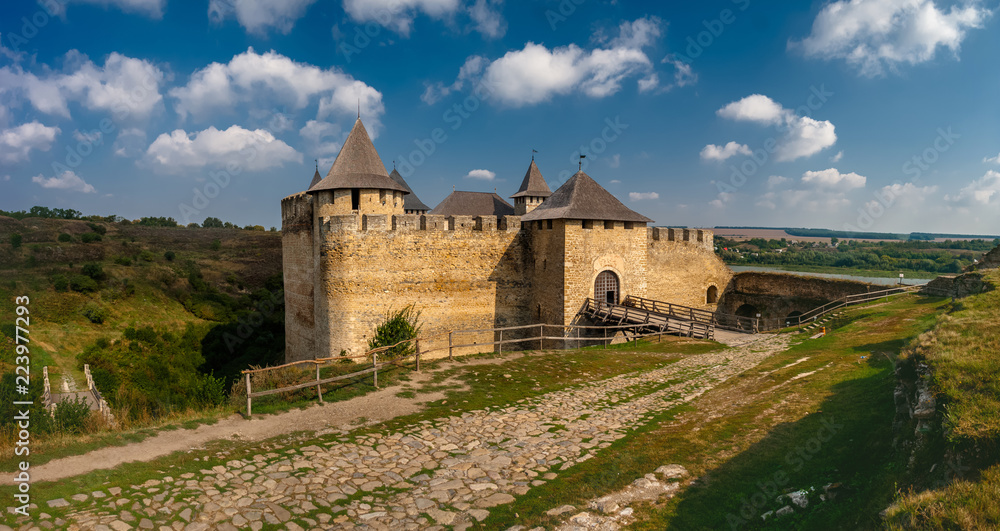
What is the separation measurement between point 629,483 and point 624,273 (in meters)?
14.1

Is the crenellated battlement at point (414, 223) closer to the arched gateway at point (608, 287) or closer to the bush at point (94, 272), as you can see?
the arched gateway at point (608, 287)

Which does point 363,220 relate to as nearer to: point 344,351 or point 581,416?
point 344,351

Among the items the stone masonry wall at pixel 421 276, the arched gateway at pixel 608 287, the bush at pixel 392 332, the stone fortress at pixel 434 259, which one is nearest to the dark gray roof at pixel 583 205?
the stone fortress at pixel 434 259

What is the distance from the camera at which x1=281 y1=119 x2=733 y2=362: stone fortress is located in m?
17.0

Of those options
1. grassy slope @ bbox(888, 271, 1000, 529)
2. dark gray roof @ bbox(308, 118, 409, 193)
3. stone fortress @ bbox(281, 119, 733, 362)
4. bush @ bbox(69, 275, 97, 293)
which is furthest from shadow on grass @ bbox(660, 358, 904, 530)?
bush @ bbox(69, 275, 97, 293)

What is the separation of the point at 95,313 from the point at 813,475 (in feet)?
115

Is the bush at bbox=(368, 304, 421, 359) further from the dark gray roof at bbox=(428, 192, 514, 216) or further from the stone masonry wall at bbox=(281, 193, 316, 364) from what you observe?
the dark gray roof at bbox=(428, 192, 514, 216)

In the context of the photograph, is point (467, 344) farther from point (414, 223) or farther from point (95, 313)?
point (95, 313)

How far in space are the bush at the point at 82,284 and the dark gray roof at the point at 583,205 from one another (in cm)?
2914

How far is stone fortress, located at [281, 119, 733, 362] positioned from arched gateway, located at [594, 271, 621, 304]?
0.04 metres

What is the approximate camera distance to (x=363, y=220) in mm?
17047

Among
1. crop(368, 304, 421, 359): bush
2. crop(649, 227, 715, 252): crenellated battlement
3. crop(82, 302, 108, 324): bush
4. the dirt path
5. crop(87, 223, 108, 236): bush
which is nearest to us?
the dirt path

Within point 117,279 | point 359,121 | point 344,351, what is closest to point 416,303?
point 344,351

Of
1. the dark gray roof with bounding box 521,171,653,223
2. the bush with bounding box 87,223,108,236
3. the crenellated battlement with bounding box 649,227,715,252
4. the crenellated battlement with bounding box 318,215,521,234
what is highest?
the bush with bounding box 87,223,108,236
